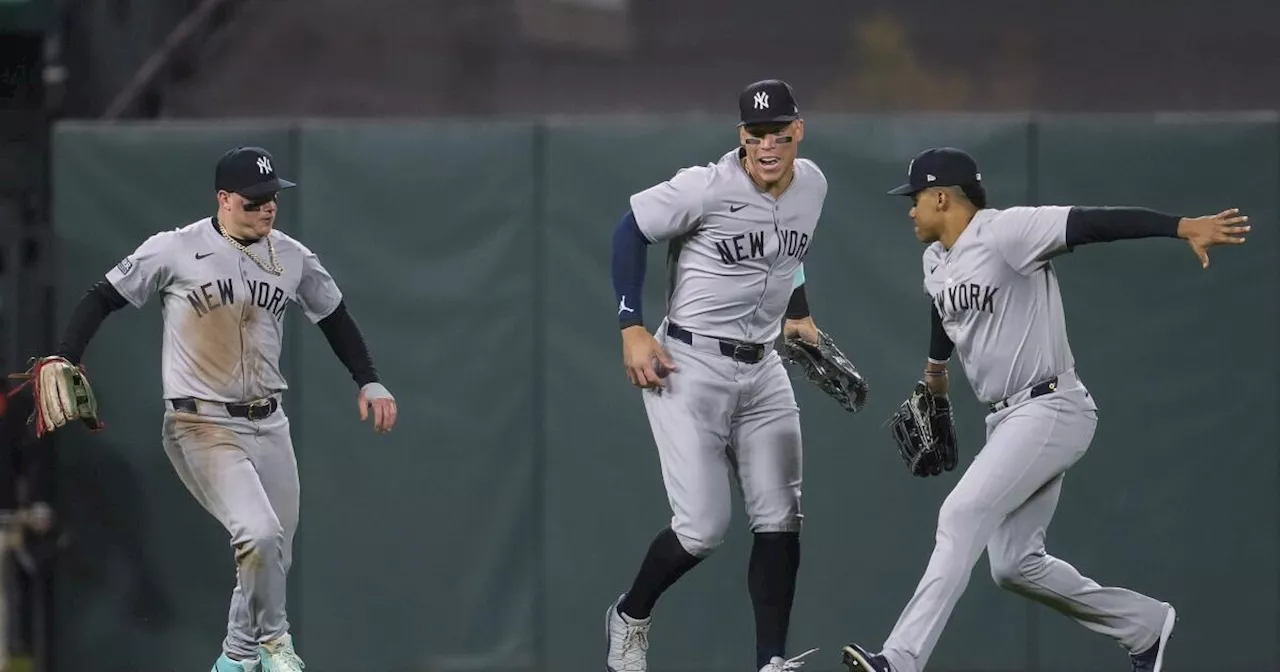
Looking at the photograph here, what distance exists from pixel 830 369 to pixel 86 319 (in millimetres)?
2529

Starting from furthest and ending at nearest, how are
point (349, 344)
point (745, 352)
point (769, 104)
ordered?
point (349, 344)
point (745, 352)
point (769, 104)

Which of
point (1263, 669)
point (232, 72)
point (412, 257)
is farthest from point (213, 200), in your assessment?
point (1263, 669)

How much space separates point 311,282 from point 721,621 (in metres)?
2.82

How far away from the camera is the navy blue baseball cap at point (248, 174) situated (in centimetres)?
627

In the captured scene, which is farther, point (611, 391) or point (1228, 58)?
point (1228, 58)

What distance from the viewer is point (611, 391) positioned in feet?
28.1

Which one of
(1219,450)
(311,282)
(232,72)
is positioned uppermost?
(232,72)

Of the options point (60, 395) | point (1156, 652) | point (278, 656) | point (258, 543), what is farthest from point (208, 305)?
point (1156, 652)

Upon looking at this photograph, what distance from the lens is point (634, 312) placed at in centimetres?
604

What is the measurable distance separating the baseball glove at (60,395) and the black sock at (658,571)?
6.06ft

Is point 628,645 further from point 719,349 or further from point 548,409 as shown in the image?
point 548,409

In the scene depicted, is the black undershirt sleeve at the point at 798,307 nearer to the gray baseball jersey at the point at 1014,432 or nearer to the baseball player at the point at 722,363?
the baseball player at the point at 722,363

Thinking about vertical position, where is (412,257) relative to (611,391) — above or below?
above

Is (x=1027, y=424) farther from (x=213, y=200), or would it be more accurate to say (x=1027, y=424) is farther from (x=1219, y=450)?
(x=213, y=200)
